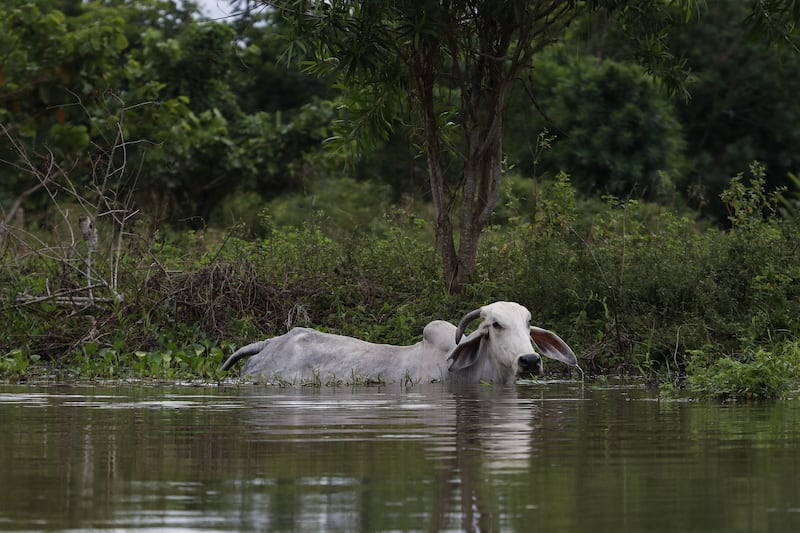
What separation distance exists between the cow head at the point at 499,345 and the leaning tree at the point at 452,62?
2.82m

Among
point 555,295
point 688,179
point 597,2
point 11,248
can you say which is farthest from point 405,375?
point 688,179

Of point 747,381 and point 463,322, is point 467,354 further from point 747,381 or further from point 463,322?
point 747,381

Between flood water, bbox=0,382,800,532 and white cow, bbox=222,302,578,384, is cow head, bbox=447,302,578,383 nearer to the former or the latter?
white cow, bbox=222,302,578,384

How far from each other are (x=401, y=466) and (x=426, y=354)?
6.24 m

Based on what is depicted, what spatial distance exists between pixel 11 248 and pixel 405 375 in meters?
5.72

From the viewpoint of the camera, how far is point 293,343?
39.0 ft

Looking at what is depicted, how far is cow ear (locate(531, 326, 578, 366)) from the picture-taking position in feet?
36.4

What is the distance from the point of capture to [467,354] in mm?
11062

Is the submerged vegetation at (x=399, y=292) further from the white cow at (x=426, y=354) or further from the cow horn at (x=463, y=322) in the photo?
the cow horn at (x=463, y=322)

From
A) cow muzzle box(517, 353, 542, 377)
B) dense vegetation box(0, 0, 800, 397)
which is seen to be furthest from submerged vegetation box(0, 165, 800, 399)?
cow muzzle box(517, 353, 542, 377)

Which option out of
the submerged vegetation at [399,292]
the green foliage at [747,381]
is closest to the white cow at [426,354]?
the submerged vegetation at [399,292]

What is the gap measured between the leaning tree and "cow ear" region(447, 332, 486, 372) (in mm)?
2893

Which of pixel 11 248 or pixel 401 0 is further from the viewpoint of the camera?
pixel 11 248

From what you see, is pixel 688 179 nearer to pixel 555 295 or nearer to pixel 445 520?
pixel 555 295
